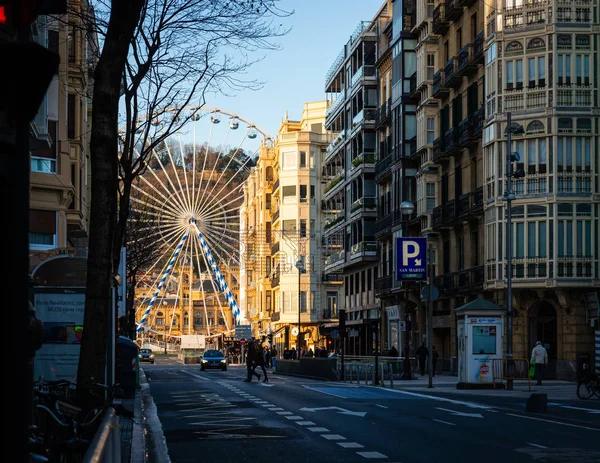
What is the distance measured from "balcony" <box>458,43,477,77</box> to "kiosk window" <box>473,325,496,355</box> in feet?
62.1

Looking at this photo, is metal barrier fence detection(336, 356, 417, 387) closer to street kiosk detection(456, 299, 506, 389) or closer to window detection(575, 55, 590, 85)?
street kiosk detection(456, 299, 506, 389)

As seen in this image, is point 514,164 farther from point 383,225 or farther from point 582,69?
point 383,225

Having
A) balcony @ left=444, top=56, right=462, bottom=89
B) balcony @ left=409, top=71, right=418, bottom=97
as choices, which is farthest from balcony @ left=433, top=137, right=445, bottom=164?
balcony @ left=409, top=71, right=418, bottom=97

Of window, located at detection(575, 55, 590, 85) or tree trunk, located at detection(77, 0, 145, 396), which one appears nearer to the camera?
tree trunk, located at detection(77, 0, 145, 396)

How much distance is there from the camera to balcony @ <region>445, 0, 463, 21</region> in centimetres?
5613

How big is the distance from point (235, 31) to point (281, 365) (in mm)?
47586

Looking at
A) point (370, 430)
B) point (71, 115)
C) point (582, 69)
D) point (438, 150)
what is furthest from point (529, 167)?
point (370, 430)

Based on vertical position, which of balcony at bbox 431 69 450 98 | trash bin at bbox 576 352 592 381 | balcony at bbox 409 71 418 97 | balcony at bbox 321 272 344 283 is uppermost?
balcony at bbox 409 71 418 97

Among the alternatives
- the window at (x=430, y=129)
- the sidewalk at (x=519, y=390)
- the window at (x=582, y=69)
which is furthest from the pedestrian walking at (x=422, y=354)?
the window at (x=582, y=69)

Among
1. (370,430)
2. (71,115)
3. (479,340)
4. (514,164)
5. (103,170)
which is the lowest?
(370,430)

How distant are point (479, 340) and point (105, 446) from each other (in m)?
32.1

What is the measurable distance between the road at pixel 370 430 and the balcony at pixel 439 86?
28380 millimetres

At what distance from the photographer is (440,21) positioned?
192 feet

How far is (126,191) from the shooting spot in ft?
86.7
